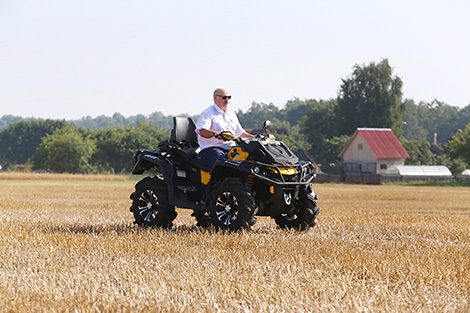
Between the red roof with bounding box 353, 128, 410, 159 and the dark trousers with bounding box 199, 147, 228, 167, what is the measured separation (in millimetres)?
76576

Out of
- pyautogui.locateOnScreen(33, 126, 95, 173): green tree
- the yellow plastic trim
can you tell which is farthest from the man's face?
pyautogui.locateOnScreen(33, 126, 95, 173): green tree

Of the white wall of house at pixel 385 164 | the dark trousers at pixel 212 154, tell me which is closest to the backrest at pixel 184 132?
the dark trousers at pixel 212 154

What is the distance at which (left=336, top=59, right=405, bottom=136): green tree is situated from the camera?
99875mm

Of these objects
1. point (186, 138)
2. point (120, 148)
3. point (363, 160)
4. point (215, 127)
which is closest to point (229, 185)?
point (215, 127)

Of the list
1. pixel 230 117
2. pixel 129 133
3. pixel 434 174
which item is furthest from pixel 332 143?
pixel 230 117

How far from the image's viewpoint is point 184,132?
11.0 meters

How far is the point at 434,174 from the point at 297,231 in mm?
77436

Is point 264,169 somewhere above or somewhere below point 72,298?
above

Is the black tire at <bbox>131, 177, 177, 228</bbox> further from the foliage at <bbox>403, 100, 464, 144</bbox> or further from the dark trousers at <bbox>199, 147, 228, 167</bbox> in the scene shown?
the foliage at <bbox>403, 100, 464, 144</bbox>

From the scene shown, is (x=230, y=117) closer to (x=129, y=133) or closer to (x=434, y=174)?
(x=434, y=174)

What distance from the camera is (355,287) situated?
577 centimetres

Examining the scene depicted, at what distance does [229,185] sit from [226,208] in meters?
0.41

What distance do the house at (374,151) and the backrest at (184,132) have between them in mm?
75915

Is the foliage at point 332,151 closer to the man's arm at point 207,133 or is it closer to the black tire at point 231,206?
the man's arm at point 207,133
